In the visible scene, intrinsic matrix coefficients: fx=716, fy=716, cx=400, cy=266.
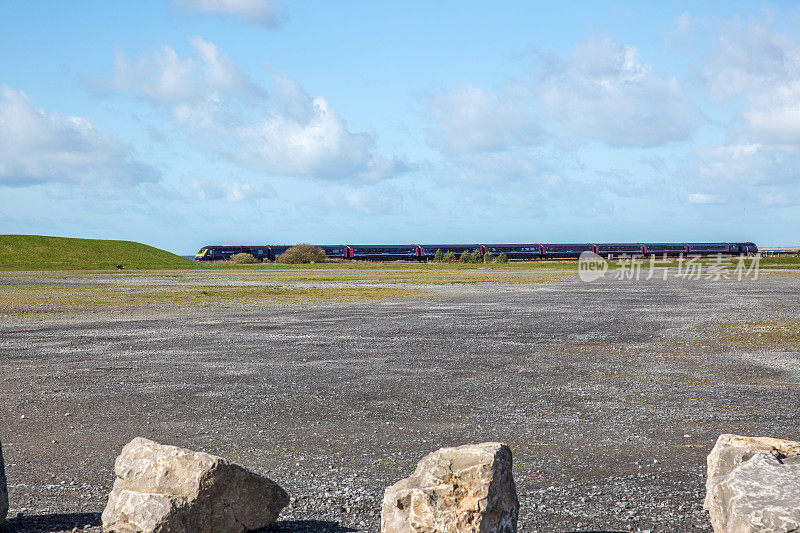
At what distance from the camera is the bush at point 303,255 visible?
101375 millimetres

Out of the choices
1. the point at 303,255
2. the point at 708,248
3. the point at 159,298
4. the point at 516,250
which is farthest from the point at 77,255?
the point at 708,248

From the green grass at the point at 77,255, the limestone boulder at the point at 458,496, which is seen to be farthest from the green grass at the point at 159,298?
the green grass at the point at 77,255

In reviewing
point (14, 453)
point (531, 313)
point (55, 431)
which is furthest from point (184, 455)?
point (531, 313)

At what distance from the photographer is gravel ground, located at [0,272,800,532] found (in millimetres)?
6621

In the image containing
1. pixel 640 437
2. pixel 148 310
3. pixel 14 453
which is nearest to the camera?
pixel 14 453

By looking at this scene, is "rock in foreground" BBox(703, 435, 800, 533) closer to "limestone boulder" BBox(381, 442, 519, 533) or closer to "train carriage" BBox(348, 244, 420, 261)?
"limestone boulder" BBox(381, 442, 519, 533)

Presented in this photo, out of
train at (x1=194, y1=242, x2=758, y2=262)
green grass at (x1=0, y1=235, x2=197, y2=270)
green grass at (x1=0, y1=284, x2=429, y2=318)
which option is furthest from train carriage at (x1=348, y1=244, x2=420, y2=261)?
green grass at (x1=0, y1=284, x2=429, y2=318)

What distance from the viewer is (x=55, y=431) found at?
897 centimetres

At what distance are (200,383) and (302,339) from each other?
612cm

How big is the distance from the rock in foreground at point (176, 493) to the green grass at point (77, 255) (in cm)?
8875

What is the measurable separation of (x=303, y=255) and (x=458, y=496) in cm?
9779

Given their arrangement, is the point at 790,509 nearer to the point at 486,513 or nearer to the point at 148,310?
the point at 486,513

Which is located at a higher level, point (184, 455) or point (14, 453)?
point (184, 455)

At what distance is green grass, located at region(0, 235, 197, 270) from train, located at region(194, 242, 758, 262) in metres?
7.93
